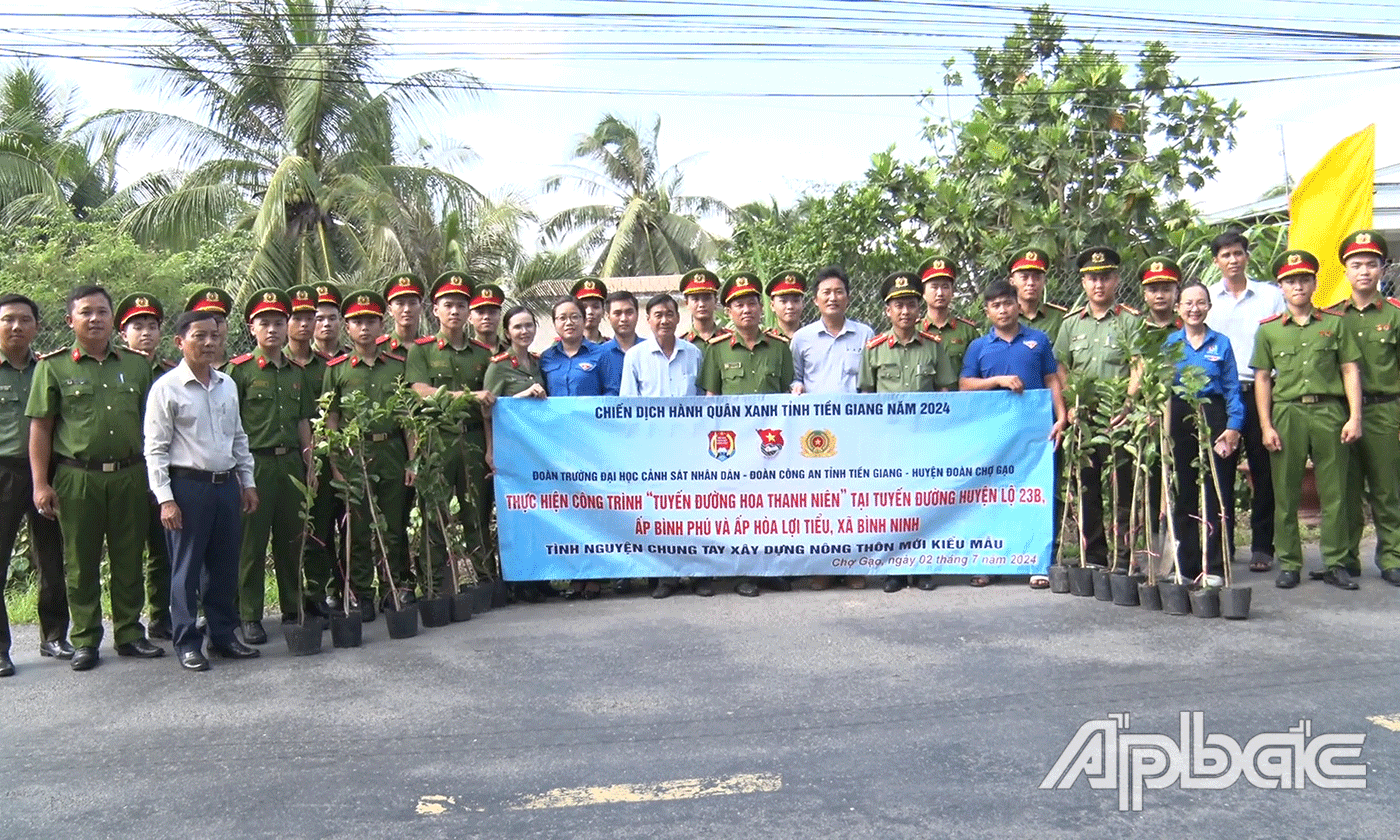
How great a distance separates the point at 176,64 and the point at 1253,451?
16.9 m

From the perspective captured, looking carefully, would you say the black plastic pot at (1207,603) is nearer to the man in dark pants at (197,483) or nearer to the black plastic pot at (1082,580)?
the black plastic pot at (1082,580)

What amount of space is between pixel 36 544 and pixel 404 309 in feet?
7.24

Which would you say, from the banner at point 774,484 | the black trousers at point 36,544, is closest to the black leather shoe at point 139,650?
the black trousers at point 36,544

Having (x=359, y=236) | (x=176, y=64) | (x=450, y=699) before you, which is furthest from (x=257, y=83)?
(x=450, y=699)

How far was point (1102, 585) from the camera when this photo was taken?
6035mm

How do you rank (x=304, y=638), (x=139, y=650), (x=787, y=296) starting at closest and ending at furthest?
(x=304, y=638) < (x=139, y=650) < (x=787, y=296)

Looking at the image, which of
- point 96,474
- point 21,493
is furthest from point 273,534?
point 21,493

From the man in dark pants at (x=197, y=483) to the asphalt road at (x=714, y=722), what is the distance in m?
0.26

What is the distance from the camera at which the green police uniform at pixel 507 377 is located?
6.61m

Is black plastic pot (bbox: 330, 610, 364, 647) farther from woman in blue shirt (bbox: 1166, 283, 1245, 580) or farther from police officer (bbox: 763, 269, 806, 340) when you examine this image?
woman in blue shirt (bbox: 1166, 283, 1245, 580)

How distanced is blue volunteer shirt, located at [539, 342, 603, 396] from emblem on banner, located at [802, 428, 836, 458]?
4.31ft

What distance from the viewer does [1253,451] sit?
695 centimetres

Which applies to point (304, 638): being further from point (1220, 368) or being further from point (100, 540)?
point (1220, 368)

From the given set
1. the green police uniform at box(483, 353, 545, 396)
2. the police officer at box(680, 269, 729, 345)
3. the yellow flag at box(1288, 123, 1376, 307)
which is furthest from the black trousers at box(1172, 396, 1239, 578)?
the green police uniform at box(483, 353, 545, 396)
